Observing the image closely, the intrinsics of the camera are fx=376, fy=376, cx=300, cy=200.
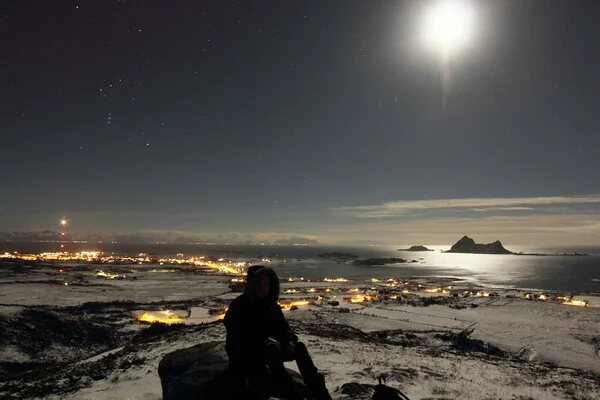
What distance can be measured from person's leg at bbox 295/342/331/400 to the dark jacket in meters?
0.25

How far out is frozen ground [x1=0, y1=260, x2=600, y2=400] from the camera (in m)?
12.4

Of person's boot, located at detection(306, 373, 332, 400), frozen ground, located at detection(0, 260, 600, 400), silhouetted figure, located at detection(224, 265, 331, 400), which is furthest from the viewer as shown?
frozen ground, located at detection(0, 260, 600, 400)

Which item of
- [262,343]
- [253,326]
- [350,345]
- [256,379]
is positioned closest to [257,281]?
[253,326]

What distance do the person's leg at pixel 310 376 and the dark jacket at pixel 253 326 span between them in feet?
0.81

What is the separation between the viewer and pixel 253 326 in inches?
235

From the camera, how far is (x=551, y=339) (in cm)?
2745

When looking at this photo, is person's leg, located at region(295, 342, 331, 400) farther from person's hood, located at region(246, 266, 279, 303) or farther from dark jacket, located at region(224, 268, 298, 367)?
person's hood, located at region(246, 266, 279, 303)

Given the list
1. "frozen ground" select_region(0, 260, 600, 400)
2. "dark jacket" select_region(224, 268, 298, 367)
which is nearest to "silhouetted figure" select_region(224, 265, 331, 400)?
"dark jacket" select_region(224, 268, 298, 367)

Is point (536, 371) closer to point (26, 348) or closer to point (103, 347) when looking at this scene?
point (103, 347)

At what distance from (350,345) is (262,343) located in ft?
43.6

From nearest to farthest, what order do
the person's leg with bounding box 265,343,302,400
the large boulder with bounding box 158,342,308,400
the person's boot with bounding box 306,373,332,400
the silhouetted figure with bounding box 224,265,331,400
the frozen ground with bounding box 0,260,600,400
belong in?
the person's boot with bounding box 306,373,332,400 < the silhouetted figure with bounding box 224,265,331,400 < the person's leg with bounding box 265,343,302,400 < the large boulder with bounding box 158,342,308,400 < the frozen ground with bounding box 0,260,600,400

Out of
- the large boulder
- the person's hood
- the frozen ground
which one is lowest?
the frozen ground

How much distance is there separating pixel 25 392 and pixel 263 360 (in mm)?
11404

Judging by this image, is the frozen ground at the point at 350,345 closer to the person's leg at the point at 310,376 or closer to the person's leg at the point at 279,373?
the person's leg at the point at 279,373
